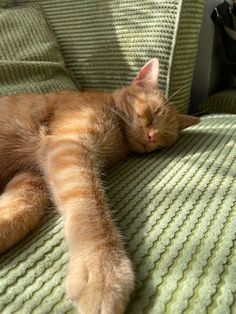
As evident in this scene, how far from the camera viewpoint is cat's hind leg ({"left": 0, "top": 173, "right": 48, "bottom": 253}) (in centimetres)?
71

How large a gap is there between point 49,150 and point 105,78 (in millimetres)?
667

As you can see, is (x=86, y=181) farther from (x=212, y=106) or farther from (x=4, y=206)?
(x=212, y=106)

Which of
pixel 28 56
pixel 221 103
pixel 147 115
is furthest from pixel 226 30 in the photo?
pixel 28 56

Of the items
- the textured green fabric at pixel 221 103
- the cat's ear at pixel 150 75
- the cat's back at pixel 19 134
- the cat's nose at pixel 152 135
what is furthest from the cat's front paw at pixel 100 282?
the textured green fabric at pixel 221 103

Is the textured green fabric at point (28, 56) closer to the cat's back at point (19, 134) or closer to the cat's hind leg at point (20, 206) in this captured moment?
the cat's back at point (19, 134)

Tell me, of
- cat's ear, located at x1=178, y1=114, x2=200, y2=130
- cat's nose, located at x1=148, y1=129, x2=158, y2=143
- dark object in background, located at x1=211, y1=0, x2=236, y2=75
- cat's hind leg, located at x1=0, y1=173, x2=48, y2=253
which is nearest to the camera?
cat's hind leg, located at x1=0, y1=173, x2=48, y2=253

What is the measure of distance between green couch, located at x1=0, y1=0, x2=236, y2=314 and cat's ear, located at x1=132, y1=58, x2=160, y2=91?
5.0 inches

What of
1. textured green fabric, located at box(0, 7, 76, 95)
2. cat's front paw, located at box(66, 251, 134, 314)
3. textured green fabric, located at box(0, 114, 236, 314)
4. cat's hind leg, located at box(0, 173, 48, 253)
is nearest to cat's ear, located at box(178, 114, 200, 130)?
textured green fabric, located at box(0, 114, 236, 314)

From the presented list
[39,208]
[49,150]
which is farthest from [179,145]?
[39,208]

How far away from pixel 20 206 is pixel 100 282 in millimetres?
319

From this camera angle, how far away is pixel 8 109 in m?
1.14

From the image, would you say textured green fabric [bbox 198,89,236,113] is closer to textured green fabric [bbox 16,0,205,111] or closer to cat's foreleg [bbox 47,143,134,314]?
textured green fabric [bbox 16,0,205,111]

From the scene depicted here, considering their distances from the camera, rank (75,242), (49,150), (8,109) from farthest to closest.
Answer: (8,109) → (49,150) → (75,242)

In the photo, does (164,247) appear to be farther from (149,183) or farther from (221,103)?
(221,103)
